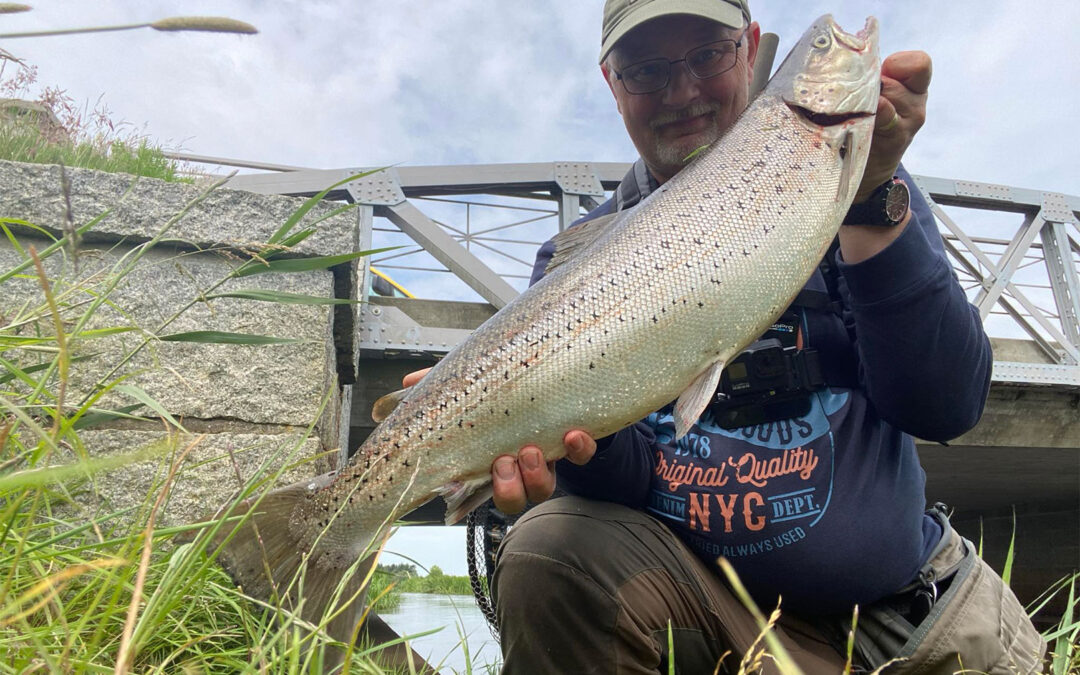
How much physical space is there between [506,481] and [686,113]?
68.7 inches

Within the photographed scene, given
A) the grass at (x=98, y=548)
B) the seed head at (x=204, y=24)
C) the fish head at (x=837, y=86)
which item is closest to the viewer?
the seed head at (x=204, y=24)

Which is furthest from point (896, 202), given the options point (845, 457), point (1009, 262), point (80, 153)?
point (1009, 262)

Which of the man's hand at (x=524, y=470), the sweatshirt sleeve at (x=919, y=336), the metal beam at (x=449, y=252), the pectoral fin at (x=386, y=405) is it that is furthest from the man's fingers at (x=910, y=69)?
the metal beam at (x=449, y=252)

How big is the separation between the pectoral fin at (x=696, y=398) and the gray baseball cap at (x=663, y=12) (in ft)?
5.18

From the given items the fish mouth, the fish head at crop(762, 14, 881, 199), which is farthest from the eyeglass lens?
the fish mouth

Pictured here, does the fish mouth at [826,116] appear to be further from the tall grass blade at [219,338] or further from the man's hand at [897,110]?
the tall grass blade at [219,338]

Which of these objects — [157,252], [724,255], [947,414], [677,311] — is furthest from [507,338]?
[157,252]

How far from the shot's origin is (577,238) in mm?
2195

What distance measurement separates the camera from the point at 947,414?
7.03 feet

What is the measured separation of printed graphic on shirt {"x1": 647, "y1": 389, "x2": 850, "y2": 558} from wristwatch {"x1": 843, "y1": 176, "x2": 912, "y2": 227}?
0.65 m

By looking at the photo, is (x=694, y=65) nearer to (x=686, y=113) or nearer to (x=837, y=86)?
(x=686, y=113)

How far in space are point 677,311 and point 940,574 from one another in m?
1.28

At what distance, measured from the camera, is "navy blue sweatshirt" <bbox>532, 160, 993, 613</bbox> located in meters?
2.05

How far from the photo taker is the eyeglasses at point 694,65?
280cm
